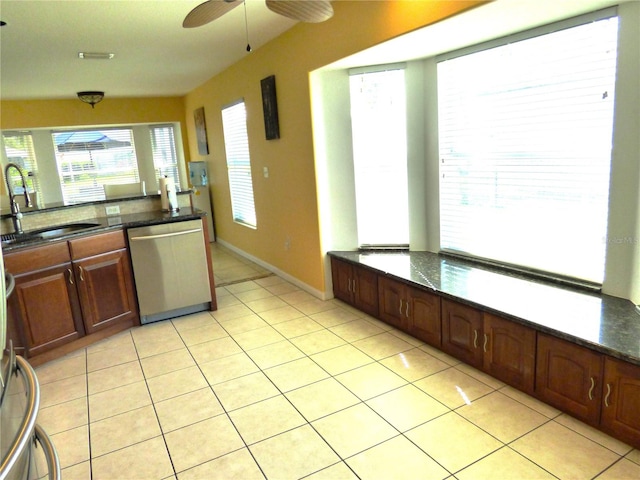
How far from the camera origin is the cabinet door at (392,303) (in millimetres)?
3242

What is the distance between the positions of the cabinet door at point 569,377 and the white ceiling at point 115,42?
294cm

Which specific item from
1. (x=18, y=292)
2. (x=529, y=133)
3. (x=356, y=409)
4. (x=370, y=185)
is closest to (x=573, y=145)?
(x=529, y=133)

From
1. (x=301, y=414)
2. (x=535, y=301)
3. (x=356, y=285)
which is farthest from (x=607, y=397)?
(x=356, y=285)

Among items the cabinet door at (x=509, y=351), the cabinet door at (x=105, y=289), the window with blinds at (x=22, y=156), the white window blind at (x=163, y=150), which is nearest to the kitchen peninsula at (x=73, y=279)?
the cabinet door at (x=105, y=289)

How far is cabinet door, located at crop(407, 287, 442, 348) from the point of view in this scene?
9.66 feet

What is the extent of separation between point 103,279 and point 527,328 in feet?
10.1

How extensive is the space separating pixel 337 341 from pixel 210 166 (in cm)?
439

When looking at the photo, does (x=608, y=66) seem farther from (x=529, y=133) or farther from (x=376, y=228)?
(x=376, y=228)

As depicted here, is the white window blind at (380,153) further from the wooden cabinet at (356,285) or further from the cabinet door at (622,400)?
the cabinet door at (622,400)

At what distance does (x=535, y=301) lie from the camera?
2.51 m

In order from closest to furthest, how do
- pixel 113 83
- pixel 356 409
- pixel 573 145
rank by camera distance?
pixel 356 409
pixel 573 145
pixel 113 83

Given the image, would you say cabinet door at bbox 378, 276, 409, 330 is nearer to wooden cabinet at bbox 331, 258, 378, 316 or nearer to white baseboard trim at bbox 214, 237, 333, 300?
wooden cabinet at bbox 331, 258, 378, 316

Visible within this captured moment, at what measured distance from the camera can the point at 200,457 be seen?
210 cm

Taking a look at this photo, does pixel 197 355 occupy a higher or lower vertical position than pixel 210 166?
lower
